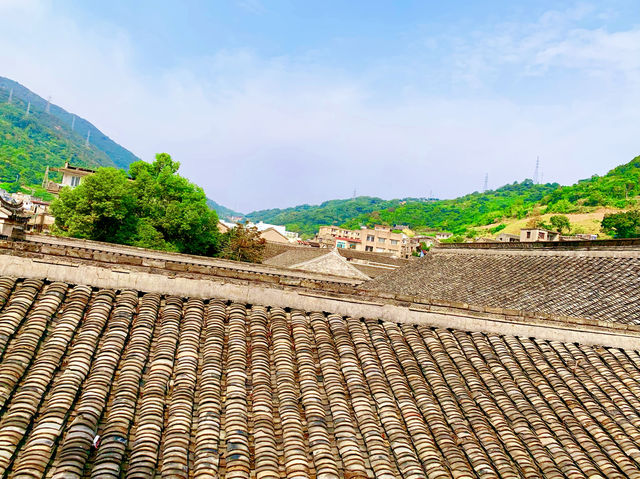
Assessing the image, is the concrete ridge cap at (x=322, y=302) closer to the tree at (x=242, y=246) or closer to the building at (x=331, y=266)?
the building at (x=331, y=266)

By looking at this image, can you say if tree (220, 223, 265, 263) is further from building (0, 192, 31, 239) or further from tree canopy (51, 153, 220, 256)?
building (0, 192, 31, 239)

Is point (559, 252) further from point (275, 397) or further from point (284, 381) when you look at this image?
point (275, 397)

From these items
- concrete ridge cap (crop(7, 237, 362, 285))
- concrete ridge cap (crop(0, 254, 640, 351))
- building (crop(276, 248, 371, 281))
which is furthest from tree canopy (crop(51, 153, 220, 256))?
concrete ridge cap (crop(0, 254, 640, 351))

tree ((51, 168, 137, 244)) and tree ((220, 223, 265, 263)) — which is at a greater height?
tree ((51, 168, 137, 244))

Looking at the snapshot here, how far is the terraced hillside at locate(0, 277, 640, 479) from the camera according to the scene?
3457 millimetres

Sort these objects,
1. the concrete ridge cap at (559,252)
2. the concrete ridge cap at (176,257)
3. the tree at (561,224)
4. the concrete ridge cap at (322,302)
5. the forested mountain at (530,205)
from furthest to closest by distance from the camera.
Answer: the forested mountain at (530,205) → the tree at (561,224) → the concrete ridge cap at (176,257) → the concrete ridge cap at (559,252) → the concrete ridge cap at (322,302)

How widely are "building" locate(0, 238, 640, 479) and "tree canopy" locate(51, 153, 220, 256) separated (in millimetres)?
25492

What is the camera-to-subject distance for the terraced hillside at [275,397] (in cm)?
346

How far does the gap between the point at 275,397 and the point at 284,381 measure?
0.22 m

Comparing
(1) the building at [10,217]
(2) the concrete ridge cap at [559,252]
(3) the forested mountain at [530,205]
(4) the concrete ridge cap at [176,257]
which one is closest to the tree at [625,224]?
(3) the forested mountain at [530,205]

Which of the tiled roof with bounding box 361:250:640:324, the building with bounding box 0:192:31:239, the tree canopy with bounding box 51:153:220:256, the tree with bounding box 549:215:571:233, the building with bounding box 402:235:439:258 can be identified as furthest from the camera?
the building with bounding box 402:235:439:258

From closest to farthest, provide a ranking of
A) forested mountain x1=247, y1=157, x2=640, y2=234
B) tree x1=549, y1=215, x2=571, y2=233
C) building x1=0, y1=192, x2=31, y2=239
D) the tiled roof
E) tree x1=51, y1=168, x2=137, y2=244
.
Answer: the tiled roof, building x1=0, y1=192, x2=31, y2=239, tree x1=51, y1=168, x2=137, y2=244, tree x1=549, y1=215, x2=571, y2=233, forested mountain x1=247, y1=157, x2=640, y2=234

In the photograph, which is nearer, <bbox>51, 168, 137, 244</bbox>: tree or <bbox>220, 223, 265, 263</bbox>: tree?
<bbox>51, 168, 137, 244</bbox>: tree

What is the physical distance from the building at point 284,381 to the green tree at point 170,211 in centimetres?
2559
